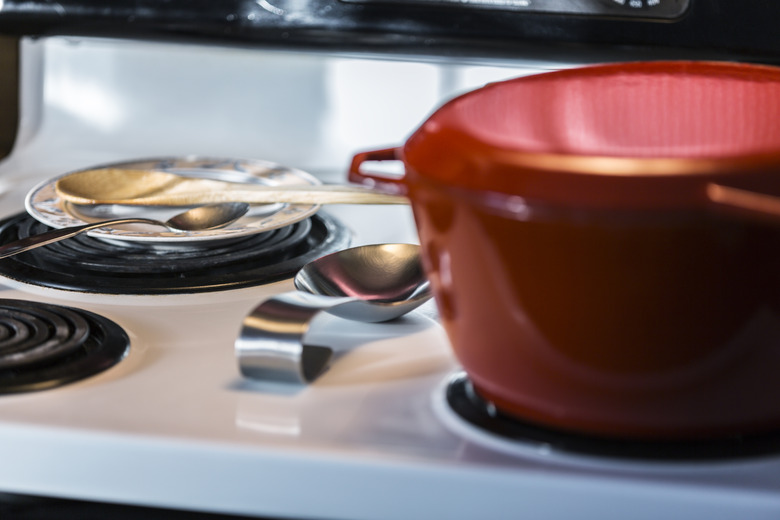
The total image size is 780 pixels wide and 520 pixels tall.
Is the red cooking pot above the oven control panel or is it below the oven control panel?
below

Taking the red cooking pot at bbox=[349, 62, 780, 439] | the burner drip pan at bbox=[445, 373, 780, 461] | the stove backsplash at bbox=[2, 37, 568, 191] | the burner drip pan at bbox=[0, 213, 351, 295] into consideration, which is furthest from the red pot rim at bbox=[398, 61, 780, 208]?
the stove backsplash at bbox=[2, 37, 568, 191]

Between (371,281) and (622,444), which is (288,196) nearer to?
(371,281)

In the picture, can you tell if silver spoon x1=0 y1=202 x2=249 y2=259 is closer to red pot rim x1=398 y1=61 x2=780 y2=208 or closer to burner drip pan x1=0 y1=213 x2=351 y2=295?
burner drip pan x1=0 y1=213 x2=351 y2=295

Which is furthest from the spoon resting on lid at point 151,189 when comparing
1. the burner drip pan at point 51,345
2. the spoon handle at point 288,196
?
the burner drip pan at point 51,345

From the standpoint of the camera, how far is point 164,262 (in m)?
0.58

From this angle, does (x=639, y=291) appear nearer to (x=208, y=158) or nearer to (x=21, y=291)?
(x=21, y=291)

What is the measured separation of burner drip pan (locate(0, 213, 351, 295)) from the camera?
1.81 ft

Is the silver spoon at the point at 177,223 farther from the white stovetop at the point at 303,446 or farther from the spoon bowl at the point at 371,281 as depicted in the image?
the spoon bowl at the point at 371,281

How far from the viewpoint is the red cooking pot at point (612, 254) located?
30 centimetres

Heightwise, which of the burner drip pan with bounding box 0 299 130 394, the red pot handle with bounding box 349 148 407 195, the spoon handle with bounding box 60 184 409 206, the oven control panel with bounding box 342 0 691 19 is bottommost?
the burner drip pan with bounding box 0 299 130 394

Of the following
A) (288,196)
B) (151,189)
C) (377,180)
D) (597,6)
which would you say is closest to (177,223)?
(151,189)

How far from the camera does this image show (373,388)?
1.38 feet

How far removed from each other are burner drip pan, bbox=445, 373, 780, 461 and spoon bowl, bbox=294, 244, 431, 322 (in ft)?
0.40

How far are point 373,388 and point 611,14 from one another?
0.45 meters
